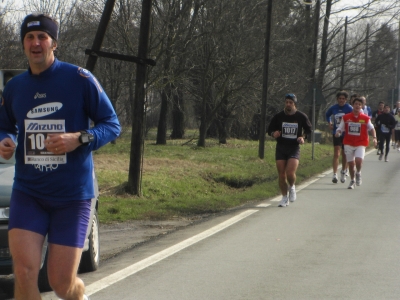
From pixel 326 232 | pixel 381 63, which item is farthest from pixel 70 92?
pixel 381 63

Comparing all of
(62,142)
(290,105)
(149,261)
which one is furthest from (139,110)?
(62,142)

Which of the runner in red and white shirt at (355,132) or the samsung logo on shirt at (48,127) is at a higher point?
the samsung logo on shirt at (48,127)

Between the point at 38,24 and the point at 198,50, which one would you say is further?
the point at 198,50

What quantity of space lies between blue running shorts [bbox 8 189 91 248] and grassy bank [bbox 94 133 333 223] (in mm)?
7204

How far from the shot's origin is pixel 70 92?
4.57 meters

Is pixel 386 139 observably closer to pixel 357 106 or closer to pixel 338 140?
pixel 338 140

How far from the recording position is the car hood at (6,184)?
637 cm

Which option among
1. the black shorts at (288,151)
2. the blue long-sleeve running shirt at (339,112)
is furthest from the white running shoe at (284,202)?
the blue long-sleeve running shirt at (339,112)

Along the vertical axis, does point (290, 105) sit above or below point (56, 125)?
above

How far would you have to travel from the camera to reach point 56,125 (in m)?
4.52

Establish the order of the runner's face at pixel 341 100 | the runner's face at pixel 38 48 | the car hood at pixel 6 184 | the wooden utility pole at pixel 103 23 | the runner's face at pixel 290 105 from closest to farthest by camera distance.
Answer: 1. the runner's face at pixel 38 48
2. the car hood at pixel 6 184
3. the wooden utility pole at pixel 103 23
4. the runner's face at pixel 290 105
5. the runner's face at pixel 341 100

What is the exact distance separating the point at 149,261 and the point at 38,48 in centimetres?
415

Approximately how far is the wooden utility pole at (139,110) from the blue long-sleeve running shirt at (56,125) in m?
9.45

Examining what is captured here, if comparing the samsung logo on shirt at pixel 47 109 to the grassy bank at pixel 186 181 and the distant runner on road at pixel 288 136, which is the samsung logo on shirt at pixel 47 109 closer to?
the grassy bank at pixel 186 181
